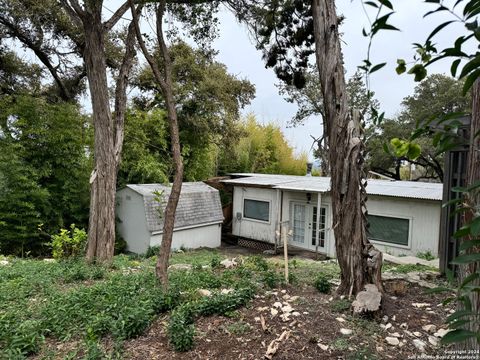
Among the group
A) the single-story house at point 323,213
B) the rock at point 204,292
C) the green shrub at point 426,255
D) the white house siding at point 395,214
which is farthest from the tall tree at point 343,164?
the green shrub at point 426,255

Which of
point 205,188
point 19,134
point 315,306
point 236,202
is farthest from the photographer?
point 236,202

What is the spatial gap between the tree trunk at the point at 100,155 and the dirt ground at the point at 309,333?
4.18 meters

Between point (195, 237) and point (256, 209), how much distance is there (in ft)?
9.12

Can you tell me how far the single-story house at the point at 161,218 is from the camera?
10.8 metres

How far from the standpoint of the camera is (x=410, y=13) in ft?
3.02

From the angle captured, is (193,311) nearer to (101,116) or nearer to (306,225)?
(101,116)

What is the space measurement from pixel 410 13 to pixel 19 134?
35.1ft

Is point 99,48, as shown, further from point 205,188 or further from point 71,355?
point 205,188

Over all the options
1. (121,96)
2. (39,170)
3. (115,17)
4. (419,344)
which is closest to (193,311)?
(419,344)

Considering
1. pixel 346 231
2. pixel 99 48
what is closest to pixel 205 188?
pixel 99 48

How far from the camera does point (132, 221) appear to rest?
11.2m

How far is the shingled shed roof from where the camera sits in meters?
10.9

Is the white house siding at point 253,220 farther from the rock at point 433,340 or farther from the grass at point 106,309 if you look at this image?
the rock at point 433,340

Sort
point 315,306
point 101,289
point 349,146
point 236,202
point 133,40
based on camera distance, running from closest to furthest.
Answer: point 315,306, point 349,146, point 101,289, point 133,40, point 236,202
